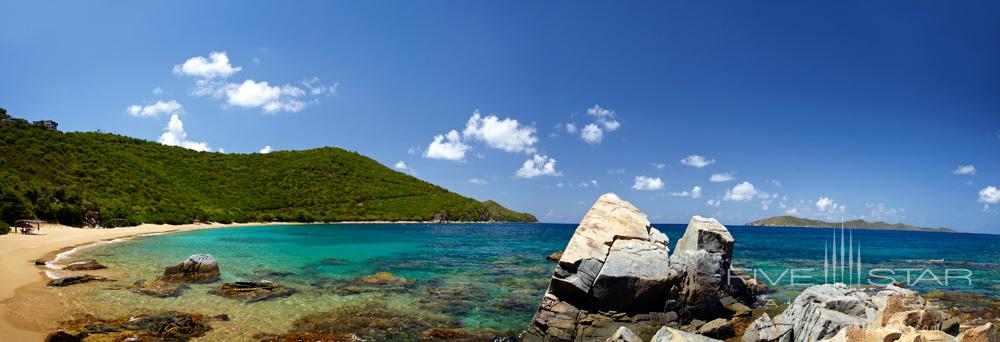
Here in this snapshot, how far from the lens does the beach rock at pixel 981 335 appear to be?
28.9ft

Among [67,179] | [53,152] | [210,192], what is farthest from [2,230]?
[210,192]

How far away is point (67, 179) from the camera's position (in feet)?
222

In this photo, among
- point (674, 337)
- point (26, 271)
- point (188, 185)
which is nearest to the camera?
point (674, 337)

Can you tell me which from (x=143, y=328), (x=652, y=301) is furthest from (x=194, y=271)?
(x=652, y=301)

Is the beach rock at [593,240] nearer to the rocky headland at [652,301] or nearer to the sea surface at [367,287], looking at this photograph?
the rocky headland at [652,301]

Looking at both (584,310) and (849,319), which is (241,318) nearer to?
(584,310)

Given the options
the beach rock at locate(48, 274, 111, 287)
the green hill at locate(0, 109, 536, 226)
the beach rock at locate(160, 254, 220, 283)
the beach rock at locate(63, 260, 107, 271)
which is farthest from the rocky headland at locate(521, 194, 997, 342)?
the green hill at locate(0, 109, 536, 226)

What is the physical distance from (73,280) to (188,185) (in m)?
102

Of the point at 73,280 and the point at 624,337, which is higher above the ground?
the point at 624,337

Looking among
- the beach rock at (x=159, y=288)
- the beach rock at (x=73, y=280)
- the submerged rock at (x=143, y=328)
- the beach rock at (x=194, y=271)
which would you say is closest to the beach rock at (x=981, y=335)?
the submerged rock at (x=143, y=328)

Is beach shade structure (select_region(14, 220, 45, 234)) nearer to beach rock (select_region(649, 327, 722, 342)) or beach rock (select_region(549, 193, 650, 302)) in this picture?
beach rock (select_region(549, 193, 650, 302))

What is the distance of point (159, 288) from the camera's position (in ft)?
65.6

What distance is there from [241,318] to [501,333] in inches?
371

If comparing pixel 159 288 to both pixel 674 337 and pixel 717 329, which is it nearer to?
pixel 674 337
